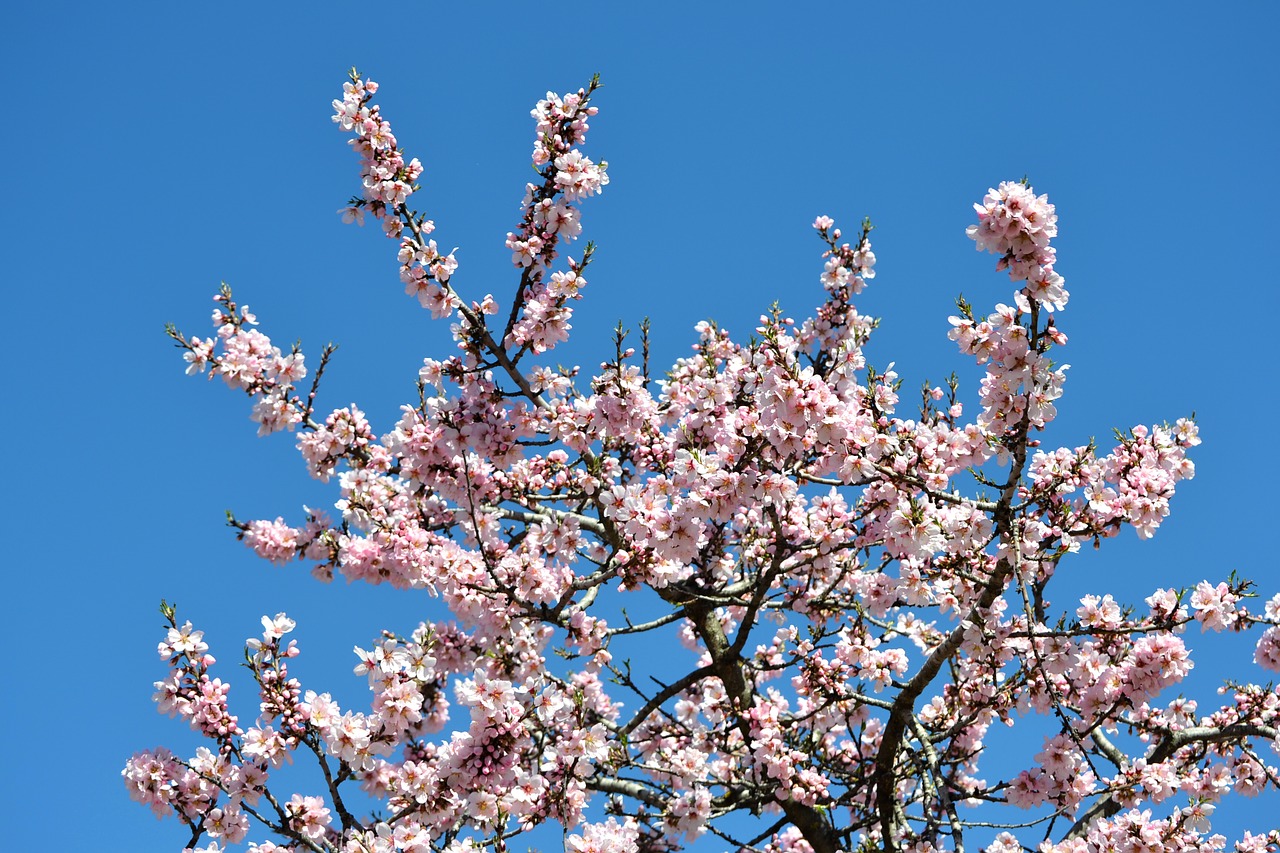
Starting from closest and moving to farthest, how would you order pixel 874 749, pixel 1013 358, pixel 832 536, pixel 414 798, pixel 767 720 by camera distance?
pixel 1013 358 → pixel 414 798 → pixel 832 536 → pixel 767 720 → pixel 874 749

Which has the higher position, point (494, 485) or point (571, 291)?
point (571, 291)

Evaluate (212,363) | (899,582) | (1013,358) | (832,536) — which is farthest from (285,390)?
(1013,358)

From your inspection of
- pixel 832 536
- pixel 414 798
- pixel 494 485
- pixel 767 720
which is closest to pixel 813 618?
pixel 767 720

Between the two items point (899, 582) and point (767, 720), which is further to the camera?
point (767, 720)

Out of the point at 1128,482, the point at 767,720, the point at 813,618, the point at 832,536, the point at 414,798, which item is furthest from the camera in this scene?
the point at 813,618

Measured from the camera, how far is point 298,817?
20.1 ft

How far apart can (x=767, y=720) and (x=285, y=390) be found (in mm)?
4838

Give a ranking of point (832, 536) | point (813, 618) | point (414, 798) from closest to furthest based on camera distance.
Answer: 1. point (414, 798)
2. point (832, 536)
3. point (813, 618)

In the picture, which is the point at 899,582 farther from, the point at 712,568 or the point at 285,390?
the point at 285,390

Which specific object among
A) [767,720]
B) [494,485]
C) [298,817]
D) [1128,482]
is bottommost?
[298,817]

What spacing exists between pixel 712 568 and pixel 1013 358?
3.66 m

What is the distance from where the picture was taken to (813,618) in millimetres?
9141

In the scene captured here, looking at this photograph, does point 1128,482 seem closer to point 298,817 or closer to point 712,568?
point 712,568

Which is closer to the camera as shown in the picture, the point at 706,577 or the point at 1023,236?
the point at 1023,236
